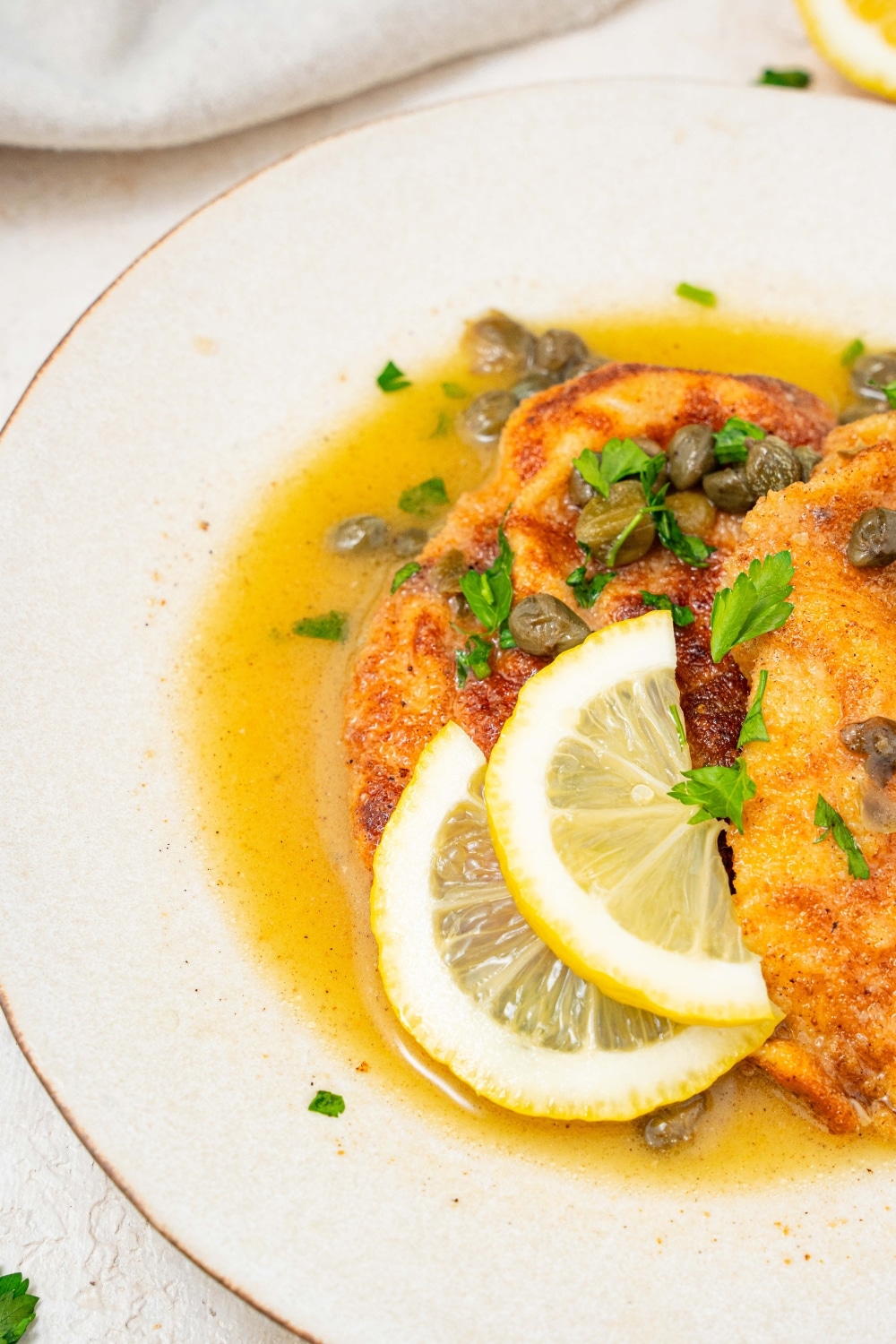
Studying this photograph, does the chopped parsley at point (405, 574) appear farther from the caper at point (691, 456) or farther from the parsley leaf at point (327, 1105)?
the parsley leaf at point (327, 1105)

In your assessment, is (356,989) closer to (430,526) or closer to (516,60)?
(430,526)

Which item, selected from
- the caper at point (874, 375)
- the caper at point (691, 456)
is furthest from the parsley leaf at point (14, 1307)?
the caper at point (874, 375)

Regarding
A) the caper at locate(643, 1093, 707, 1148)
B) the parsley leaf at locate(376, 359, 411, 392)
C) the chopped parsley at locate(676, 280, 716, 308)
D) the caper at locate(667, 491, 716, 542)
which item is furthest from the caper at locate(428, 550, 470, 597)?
the caper at locate(643, 1093, 707, 1148)

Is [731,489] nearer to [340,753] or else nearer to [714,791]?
[714,791]

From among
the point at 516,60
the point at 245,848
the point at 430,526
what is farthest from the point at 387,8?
the point at 245,848

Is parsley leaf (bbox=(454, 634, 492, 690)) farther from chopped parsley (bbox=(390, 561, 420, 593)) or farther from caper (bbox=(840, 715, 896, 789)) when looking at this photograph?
caper (bbox=(840, 715, 896, 789))

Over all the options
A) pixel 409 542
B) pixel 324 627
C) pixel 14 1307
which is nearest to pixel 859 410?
pixel 409 542

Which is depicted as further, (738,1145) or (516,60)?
(516,60)
